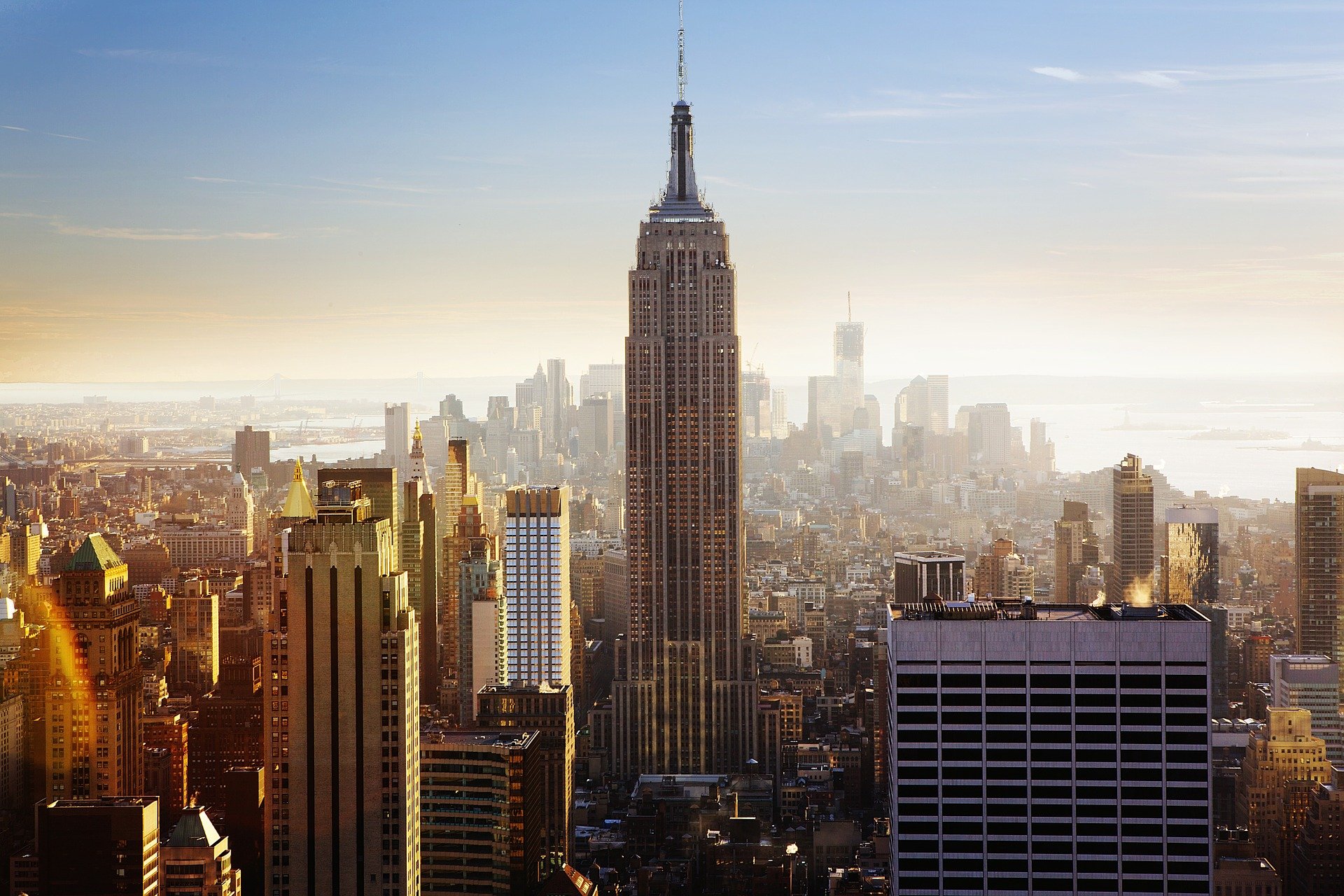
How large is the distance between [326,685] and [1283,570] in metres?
10.1

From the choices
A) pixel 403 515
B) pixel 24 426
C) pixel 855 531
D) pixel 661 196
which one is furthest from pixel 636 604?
pixel 24 426

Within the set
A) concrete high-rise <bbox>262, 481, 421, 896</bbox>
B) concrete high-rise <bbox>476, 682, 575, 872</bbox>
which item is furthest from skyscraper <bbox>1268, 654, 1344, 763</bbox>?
concrete high-rise <bbox>262, 481, 421, 896</bbox>

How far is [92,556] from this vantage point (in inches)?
445

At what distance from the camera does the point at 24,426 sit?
9.12 m

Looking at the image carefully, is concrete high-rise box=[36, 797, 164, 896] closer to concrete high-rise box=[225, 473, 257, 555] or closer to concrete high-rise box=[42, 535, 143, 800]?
concrete high-rise box=[42, 535, 143, 800]

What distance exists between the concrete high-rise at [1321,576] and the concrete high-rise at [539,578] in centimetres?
869

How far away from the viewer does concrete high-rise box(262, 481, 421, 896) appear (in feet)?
27.1

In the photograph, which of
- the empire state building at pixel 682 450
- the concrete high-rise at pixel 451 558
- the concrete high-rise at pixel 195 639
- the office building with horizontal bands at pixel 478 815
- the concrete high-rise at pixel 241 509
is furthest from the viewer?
the empire state building at pixel 682 450

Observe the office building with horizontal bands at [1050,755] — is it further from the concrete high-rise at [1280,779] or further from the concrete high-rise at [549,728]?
the concrete high-rise at [549,728]

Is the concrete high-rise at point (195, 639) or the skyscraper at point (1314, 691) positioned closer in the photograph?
the concrete high-rise at point (195, 639)

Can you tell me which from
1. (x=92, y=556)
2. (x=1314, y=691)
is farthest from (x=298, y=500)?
(x=1314, y=691)

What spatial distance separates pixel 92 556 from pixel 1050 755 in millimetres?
7478

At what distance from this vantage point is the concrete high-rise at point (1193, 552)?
13.6 meters

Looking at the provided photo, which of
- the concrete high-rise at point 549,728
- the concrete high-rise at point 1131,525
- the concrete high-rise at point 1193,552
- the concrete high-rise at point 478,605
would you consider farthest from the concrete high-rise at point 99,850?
the concrete high-rise at point 1193,552
